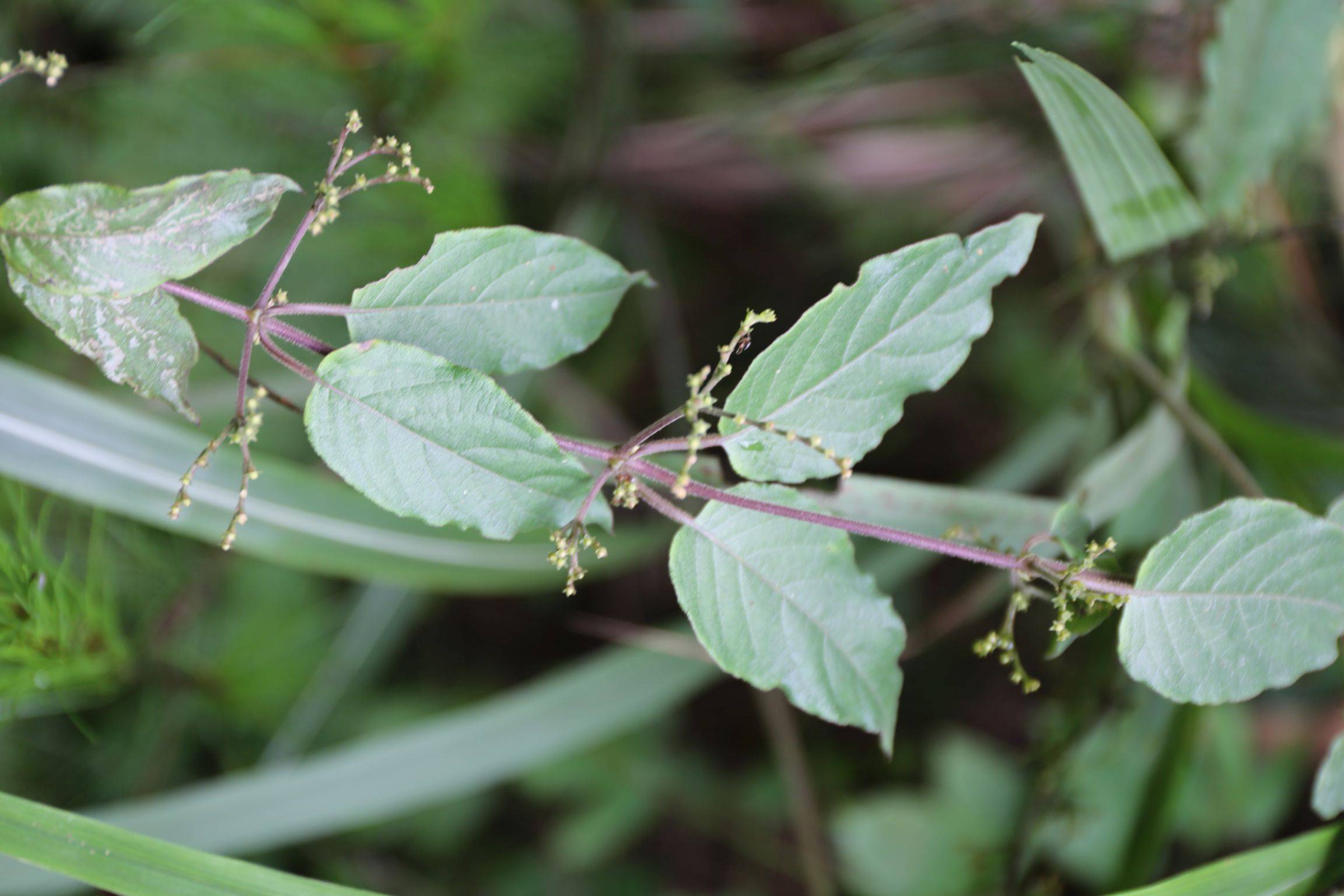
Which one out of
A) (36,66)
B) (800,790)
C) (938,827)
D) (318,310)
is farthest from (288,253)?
(938,827)

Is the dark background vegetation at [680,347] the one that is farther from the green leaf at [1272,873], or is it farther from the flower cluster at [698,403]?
the flower cluster at [698,403]

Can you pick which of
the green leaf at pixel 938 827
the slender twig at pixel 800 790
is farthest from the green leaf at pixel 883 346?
the green leaf at pixel 938 827

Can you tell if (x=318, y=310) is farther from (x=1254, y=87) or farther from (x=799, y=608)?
(x=1254, y=87)

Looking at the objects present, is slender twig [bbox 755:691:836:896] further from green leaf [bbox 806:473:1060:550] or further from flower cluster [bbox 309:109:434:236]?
flower cluster [bbox 309:109:434:236]

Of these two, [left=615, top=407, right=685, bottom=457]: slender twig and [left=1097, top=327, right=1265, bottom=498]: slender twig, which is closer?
[left=615, top=407, right=685, bottom=457]: slender twig

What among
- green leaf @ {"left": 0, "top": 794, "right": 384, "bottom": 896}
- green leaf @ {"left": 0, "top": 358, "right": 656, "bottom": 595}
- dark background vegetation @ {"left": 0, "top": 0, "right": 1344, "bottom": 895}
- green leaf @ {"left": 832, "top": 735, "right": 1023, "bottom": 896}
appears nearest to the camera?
green leaf @ {"left": 0, "top": 794, "right": 384, "bottom": 896}

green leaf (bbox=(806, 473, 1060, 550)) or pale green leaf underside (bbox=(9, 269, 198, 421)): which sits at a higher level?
pale green leaf underside (bbox=(9, 269, 198, 421))

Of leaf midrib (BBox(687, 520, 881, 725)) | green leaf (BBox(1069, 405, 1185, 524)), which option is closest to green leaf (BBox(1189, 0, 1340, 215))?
green leaf (BBox(1069, 405, 1185, 524))
